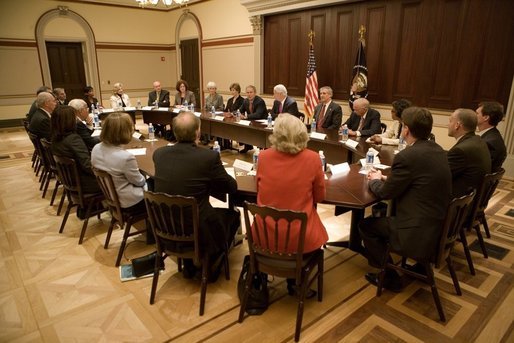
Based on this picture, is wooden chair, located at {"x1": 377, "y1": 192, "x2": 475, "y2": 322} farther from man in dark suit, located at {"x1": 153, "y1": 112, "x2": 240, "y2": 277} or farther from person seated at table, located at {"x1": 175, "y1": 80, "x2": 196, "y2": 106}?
person seated at table, located at {"x1": 175, "y1": 80, "x2": 196, "y2": 106}

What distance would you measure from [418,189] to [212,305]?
1535 mm

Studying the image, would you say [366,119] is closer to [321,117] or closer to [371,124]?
[371,124]

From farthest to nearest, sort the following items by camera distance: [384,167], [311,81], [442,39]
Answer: [311,81] < [442,39] < [384,167]

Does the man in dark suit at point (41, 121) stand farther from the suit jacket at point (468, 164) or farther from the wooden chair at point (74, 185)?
the suit jacket at point (468, 164)

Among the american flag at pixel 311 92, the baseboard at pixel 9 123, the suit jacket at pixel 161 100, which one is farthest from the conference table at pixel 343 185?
the baseboard at pixel 9 123

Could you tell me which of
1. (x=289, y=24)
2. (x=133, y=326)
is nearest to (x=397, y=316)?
(x=133, y=326)

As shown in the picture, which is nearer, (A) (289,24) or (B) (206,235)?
(B) (206,235)

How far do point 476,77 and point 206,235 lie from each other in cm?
502

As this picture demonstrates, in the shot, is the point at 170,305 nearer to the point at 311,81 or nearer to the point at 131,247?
the point at 131,247

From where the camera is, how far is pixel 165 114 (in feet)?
22.9

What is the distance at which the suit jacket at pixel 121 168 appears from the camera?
2613mm

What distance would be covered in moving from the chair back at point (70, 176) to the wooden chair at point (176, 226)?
1267 mm

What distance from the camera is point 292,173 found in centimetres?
189

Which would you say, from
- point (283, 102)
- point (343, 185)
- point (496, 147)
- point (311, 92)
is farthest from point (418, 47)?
point (343, 185)
